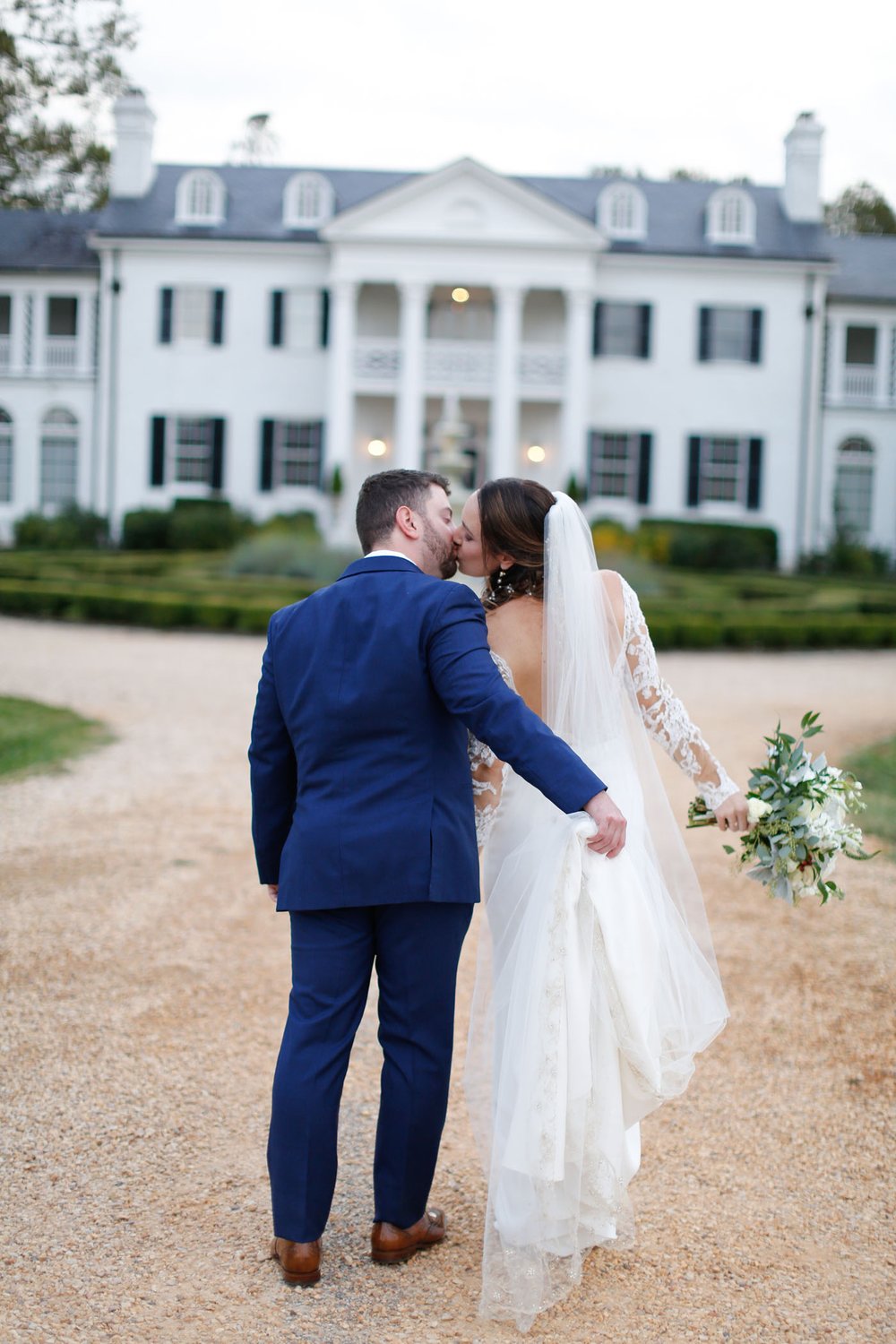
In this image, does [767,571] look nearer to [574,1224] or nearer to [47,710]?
[47,710]

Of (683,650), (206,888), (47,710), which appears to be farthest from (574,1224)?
(683,650)

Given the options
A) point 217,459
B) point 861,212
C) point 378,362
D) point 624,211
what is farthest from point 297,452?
point 861,212

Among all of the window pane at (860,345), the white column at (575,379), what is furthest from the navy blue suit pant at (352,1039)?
the window pane at (860,345)

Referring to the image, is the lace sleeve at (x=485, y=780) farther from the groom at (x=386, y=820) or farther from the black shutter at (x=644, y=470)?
the black shutter at (x=644, y=470)

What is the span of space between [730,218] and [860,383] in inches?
176

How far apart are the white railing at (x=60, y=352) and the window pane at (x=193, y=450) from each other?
117 inches

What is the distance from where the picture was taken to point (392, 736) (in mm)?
2539

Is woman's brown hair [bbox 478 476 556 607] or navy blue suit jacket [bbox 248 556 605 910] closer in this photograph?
navy blue suit jacket [bbox 248 556 605 910]

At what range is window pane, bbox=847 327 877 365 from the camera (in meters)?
27.3

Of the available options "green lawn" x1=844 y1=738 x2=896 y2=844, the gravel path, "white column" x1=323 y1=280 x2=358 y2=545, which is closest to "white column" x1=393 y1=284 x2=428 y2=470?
"white column" x1=323 y1=280 x2=358 y2=545

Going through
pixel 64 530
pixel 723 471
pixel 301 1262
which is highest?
pixel 723 471

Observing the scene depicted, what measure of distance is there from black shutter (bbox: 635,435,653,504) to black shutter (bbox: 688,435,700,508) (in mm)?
872

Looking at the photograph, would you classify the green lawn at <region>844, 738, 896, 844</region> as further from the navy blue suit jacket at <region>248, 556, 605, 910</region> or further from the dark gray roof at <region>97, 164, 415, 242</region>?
the dark gray roof at <region>97, 164, 415, 242</region>

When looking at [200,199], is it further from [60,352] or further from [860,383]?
[860,383]
